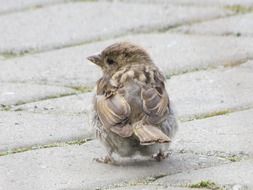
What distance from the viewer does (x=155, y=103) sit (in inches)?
195

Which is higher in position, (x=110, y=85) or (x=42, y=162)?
(x=110, y=85)

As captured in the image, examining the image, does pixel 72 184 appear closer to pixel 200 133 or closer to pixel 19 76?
pixel 200 133

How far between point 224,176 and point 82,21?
3186 millimetres

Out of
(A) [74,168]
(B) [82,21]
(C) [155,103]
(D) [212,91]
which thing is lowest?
(A) [74,168]

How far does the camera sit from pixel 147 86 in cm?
506

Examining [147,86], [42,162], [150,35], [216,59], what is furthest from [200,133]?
[150,35]

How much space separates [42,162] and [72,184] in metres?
0.38

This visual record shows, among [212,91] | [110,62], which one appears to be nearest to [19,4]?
[212,91]

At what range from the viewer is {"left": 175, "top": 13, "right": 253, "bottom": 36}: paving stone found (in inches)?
278

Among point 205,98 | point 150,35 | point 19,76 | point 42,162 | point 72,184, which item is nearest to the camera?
point 72,184

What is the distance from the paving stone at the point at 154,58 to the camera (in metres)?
6.45

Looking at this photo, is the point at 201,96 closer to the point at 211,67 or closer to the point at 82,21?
the point at 211,67

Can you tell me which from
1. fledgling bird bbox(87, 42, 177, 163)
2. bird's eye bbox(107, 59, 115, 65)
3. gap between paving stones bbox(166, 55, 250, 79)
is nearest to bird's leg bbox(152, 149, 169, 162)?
fledgling bird bbox(87, 42, 177, 163)

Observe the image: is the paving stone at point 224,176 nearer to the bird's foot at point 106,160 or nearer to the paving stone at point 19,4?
the bird's foot at point 106,160
